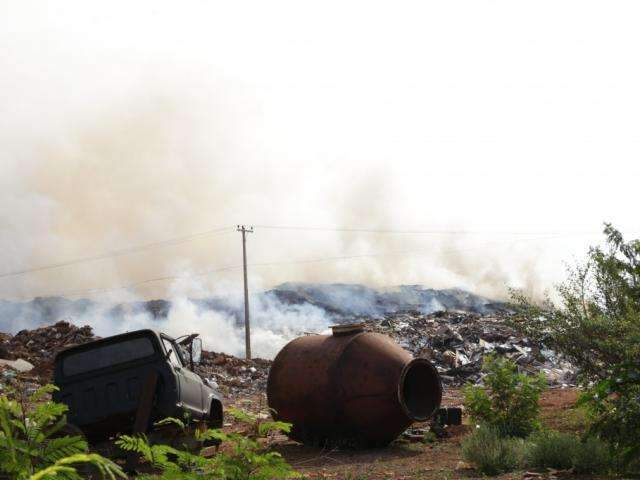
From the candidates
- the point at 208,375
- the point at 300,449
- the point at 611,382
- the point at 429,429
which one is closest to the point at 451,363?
the point at 208,375

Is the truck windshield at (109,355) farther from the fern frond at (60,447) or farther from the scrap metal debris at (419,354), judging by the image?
the scrap metal debris at (419,354)

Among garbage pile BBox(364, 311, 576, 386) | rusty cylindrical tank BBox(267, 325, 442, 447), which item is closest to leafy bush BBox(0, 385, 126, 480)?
rusty cylindrical tank BBox(267, 325, 442, 447)

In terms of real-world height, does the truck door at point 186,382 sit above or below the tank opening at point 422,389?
above

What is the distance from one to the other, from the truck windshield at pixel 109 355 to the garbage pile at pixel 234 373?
43.9 feet

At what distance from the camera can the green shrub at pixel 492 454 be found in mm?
8672

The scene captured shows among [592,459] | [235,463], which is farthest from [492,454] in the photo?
[235,463]

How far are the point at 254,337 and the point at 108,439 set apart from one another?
43061 mm

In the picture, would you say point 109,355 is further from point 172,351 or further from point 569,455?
point 569,455

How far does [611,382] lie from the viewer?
368cm

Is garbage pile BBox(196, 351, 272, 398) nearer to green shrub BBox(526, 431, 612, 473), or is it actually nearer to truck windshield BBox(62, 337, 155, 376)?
truck windshield BBox(62, 337, 155, 376)

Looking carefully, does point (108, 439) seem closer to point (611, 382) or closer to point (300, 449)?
point (300, 449)

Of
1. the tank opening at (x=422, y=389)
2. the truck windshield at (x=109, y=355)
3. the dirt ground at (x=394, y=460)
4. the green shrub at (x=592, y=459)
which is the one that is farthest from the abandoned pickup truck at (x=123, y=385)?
the green shrub at (x=592, y=459)

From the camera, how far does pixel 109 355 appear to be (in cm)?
995

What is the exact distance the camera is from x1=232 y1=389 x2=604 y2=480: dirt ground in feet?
28.5
